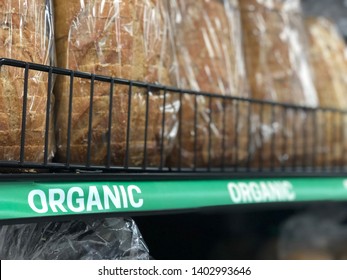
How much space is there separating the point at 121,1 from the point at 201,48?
26 cm

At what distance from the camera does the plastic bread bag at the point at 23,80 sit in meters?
0.77

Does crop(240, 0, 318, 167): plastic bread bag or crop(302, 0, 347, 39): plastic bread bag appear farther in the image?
crop(302, 0, 347, 39): plastic bread bag

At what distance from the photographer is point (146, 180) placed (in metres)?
0.88

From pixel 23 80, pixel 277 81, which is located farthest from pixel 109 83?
pixel 277 81

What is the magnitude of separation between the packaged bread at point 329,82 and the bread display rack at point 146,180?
96mm

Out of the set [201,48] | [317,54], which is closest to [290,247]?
[317,54]

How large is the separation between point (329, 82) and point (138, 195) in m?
0.85

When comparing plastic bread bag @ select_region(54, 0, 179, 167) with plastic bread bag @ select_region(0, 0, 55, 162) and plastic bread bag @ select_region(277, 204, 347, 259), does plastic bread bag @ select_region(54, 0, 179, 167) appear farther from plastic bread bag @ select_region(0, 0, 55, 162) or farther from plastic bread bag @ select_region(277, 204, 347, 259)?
plastic bread bag @ select_region(277, 204, 347, 259)

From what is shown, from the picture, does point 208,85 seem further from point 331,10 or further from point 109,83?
point 331,10

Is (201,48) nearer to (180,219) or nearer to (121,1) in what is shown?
(121,1)

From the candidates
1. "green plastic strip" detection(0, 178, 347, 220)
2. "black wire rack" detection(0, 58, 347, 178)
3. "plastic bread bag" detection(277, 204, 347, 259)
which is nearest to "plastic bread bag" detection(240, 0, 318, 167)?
"black wire rack" detection(0, 58, 347, 178)

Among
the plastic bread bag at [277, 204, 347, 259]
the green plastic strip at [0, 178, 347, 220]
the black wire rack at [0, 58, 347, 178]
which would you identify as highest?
the black wire rack at [0, 58, 347, 178]

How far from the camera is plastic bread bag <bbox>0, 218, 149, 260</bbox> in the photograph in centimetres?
85
